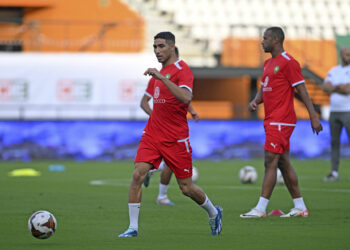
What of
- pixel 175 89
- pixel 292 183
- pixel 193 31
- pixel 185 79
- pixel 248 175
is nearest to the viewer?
pixel 175 89

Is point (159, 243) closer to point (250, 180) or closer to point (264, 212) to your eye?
→ point (264, 212)

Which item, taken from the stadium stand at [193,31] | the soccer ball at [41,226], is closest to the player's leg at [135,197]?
the soccer ball at [41,226]

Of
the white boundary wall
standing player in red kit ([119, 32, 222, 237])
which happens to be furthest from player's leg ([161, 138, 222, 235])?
the white boundary wall

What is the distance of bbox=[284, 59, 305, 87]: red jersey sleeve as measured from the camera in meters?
10.4

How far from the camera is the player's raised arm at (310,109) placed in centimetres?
1006

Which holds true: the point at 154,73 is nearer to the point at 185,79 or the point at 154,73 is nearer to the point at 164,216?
the point at 185,79

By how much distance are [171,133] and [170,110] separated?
243 millimetres

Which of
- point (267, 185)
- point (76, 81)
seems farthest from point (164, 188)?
point (76, 81)

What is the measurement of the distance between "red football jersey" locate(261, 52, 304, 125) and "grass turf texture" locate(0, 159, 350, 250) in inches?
48.9

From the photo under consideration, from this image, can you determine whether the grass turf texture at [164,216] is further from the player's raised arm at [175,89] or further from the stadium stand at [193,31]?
the stadium stand at [193,31]

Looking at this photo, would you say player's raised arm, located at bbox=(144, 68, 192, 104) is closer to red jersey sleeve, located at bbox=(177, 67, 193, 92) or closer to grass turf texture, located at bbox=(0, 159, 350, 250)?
red jersey sleeve, located at bbox=(177, 67, 193, 92)

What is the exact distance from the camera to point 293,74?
34.2 feet

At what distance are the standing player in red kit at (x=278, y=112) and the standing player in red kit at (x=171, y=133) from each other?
171 centimetres

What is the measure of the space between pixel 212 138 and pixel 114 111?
151 inches
